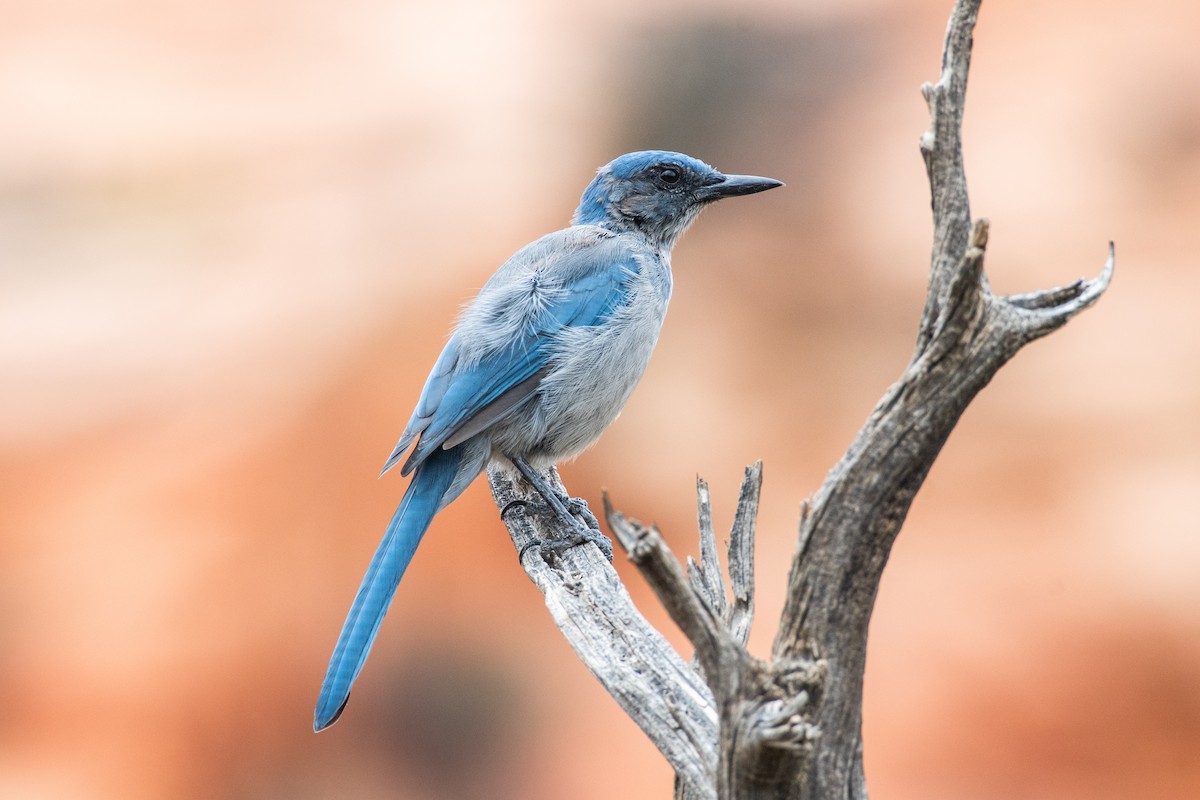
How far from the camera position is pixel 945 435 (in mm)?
2703

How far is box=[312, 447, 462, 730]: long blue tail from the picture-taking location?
144 inches

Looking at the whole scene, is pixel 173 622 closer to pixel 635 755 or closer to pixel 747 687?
pixel 635 755

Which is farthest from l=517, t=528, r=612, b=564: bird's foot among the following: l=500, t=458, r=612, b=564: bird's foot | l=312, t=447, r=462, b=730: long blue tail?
l=312, t=447, r=462, b=730: long blue tail

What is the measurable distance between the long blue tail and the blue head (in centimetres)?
157

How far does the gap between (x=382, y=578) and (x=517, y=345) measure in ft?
4.00

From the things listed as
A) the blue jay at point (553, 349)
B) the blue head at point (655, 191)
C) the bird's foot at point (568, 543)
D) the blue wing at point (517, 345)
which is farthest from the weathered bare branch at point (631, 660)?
the blue head at point (655, 191)

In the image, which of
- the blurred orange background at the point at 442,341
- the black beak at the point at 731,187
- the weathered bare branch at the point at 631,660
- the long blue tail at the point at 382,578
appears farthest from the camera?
the blurred orange background at the point at 442,341

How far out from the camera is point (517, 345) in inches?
191

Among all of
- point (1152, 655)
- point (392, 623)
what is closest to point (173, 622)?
point (392, 623)

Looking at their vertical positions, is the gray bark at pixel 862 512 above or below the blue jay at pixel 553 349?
below

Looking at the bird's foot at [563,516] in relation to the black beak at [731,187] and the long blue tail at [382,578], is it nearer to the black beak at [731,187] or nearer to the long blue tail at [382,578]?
the long blue tail at [382,578]

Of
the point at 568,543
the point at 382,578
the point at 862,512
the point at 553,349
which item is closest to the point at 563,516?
the point at 568,543

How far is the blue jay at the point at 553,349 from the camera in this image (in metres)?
4.56

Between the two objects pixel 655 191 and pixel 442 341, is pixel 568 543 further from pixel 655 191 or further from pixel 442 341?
pixel 442 341
